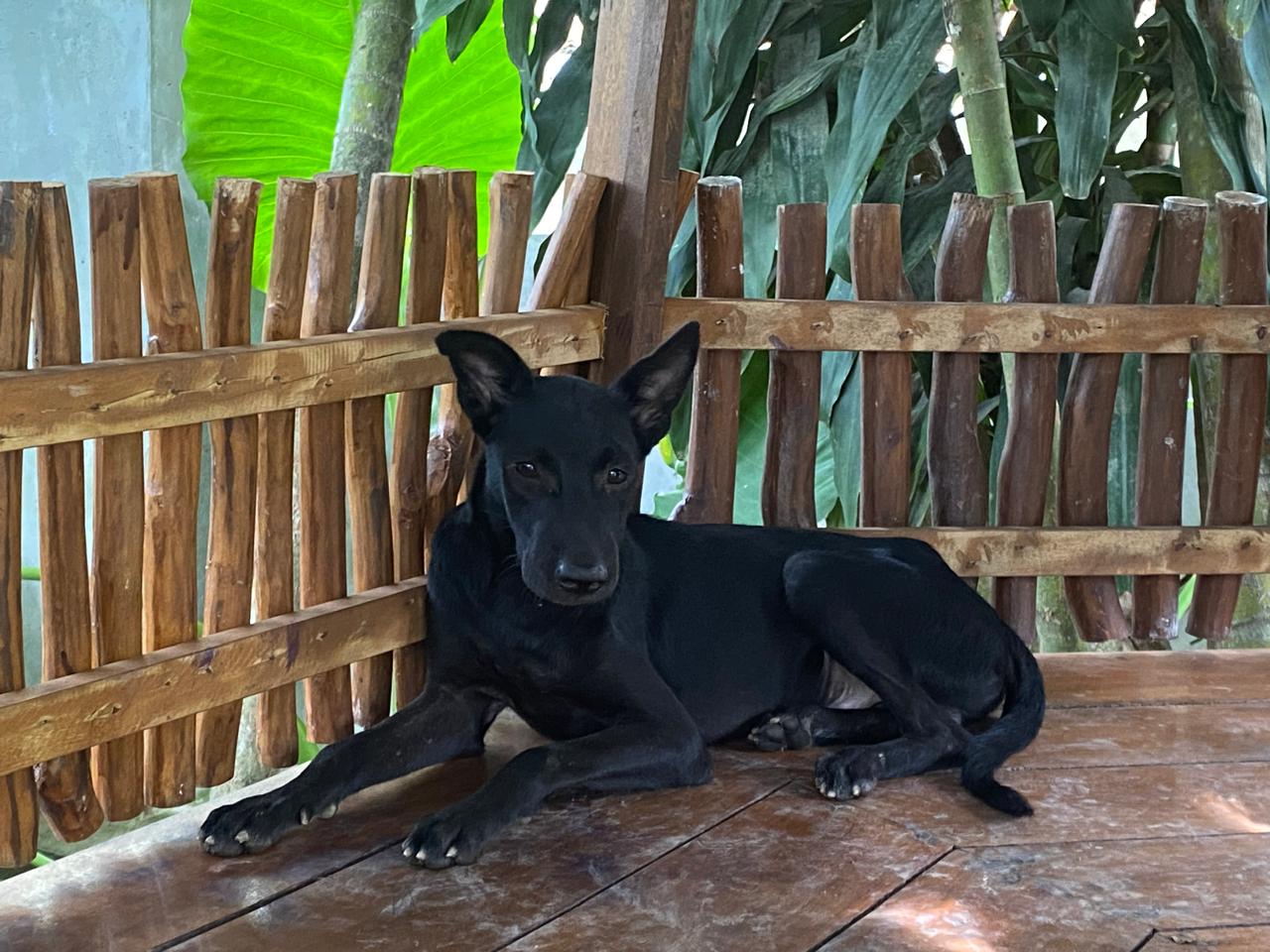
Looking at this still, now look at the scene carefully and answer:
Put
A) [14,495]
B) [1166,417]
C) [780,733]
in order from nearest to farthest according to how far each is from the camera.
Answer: [14,495], [780,733], [1166,417]

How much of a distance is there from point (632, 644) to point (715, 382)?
79 cm

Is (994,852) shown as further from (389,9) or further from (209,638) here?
(389,9)

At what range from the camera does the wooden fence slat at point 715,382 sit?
108 inches

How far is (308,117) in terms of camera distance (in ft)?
14.6

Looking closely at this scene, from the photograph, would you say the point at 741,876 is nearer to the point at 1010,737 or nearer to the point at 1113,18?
the point at 1010,737

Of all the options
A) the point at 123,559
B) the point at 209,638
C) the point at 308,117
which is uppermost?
the point at 308,117

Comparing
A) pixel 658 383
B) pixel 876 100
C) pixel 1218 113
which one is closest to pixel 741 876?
pixel 658 383

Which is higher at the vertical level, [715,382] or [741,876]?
[715,382]

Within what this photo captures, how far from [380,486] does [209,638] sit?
446 millimetres

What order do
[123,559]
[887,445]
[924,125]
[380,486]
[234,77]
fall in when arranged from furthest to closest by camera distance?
[234,77] < [924,125] < [887,445] < [380,486] < [123,559]

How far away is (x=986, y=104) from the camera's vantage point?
10.1 ft

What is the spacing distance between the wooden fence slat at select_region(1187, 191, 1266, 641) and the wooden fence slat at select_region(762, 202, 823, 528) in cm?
92

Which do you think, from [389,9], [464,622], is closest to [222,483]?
[464,622]

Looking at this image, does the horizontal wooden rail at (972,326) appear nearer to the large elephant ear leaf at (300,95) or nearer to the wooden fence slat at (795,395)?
the wooden fence slat at (795,395)
